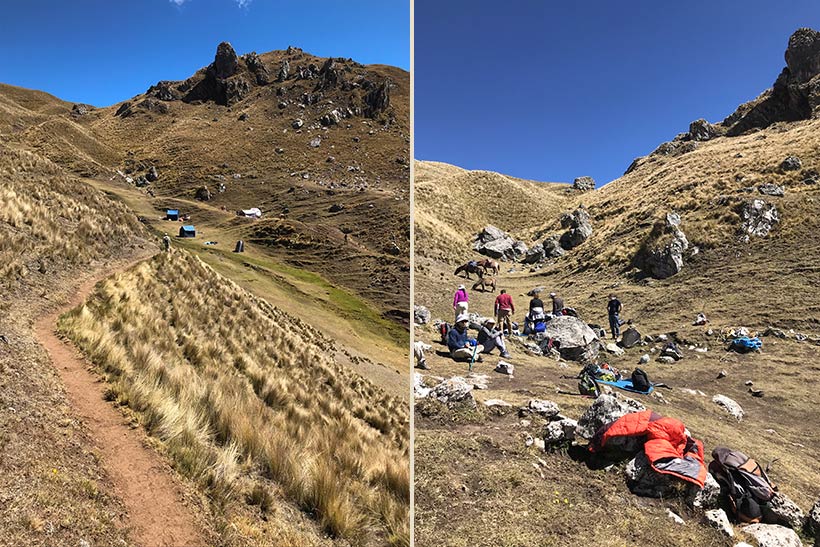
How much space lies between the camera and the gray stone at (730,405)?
9305 mm

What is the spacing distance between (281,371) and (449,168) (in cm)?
7160

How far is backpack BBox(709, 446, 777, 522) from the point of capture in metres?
5.13

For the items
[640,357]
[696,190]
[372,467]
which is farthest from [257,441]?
[696,190]

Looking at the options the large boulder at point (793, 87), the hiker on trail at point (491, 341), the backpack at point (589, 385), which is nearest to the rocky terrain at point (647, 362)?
the backpack at point (589, 385)

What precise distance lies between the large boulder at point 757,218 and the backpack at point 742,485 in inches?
836

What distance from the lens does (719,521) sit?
4727mm

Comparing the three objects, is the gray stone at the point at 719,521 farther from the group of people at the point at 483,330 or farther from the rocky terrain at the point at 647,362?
the group of people at the point at 483,330

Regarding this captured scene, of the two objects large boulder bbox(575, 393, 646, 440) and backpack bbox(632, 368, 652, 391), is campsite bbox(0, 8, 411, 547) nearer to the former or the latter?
large boulder bbox(575, 393, 646, 440)

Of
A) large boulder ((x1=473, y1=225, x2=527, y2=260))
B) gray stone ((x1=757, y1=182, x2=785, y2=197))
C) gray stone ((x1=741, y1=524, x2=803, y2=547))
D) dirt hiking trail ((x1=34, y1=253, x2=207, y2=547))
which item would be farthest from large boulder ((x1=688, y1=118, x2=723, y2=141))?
dirt hiking trail ((x1=34, y1=253, x2=207, y2=547))

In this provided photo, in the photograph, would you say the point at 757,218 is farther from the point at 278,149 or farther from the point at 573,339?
the point at 278,149

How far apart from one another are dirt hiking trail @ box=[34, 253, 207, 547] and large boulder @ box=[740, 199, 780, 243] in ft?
87.3

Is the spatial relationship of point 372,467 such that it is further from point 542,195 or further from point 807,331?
point 542,195

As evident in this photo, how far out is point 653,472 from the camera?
5199 mm

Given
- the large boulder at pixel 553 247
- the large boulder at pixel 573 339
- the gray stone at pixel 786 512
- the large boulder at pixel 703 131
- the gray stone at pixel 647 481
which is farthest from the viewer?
the large boulder at pixel 703 131
